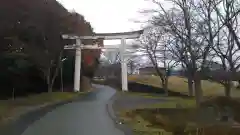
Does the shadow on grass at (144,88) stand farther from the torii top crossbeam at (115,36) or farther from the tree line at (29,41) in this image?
the tree line at (29,41)

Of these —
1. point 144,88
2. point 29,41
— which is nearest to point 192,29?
point 29,41

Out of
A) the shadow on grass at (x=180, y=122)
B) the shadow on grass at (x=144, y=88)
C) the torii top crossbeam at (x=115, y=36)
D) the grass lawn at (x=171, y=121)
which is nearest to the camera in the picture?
the grass lawn at (x=171, y=121)

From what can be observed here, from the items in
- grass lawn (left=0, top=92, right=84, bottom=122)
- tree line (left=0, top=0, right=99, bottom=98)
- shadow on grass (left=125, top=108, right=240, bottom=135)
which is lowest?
shadow on grass (left=125, top=108, right=240, bottom=135)

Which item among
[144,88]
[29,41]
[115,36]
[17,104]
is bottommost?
[144,88]

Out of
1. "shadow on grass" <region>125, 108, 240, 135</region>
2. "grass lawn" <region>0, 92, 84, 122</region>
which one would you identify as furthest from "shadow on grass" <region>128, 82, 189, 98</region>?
"shadow on grass" <region>125, 108, 240, 135</region>

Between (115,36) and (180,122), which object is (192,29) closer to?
(180,122)

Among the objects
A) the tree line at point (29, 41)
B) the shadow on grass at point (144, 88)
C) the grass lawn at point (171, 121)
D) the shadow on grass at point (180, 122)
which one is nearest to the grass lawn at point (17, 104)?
the tree line at point (29, 41)

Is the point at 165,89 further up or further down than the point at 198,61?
further down

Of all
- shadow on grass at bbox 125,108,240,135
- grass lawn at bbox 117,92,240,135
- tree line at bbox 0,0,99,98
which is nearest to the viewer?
grass lawn at bbox 117,92,240,135

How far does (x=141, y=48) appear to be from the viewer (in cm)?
4972

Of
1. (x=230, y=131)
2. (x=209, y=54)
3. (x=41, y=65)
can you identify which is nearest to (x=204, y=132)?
(x=230, y=131)

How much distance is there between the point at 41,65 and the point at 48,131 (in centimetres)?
2378

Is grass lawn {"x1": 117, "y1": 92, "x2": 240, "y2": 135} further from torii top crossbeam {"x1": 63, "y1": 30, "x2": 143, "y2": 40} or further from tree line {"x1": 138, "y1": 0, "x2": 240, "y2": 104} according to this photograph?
torii top crossbeam {"x1": 63, "y1": 30, "x2": 143, "y2": 40}

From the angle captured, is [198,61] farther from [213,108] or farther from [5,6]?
[5,6]
